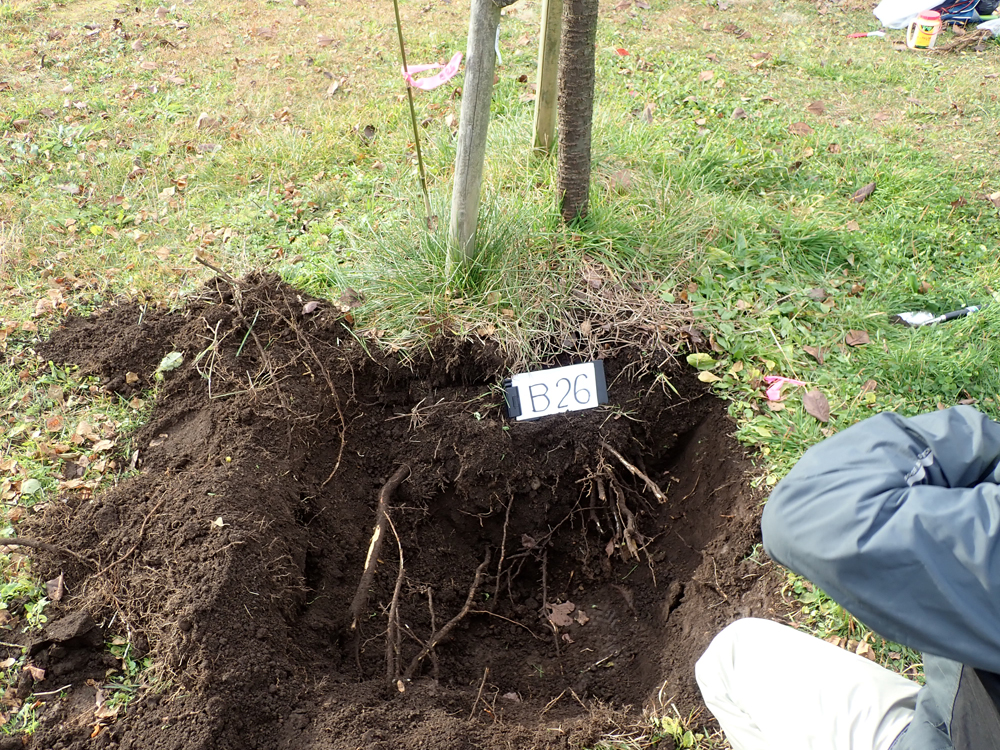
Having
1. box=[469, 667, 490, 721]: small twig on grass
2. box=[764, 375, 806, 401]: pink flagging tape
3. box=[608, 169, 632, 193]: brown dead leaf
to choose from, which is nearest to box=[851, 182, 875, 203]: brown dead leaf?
box=[608, 169, 632, 193]: brown dead leaf

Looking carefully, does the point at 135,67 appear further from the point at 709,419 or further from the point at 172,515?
the point at 709,419

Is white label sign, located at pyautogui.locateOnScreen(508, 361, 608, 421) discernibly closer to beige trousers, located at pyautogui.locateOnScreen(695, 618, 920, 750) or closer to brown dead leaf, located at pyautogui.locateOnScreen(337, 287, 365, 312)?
brown dead leaf, located at pyautogui.locateOnScreen(337, 287, 365, 312)

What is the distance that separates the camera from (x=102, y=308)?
10.4ft

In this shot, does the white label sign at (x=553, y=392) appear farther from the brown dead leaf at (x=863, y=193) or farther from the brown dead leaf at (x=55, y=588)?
the brown dead leaf at (x=863, y=193)

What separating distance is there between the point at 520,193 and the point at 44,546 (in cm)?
241

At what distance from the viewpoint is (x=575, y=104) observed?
2.71 metres

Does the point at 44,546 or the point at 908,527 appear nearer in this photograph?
the point at 908,527

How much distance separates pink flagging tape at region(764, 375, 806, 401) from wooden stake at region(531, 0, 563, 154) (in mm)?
1650

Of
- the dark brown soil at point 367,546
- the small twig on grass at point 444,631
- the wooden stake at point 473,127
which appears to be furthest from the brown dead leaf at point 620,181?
the small twig on grass at point 444,631

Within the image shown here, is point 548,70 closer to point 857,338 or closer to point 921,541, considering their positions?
point 857,338

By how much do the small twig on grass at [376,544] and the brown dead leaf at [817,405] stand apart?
1553mm

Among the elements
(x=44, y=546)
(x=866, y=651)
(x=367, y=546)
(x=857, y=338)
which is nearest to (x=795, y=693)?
(x=866, y=651)

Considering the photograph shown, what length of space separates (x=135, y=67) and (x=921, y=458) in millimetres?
5395

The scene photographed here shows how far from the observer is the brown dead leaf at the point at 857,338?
286 cm
